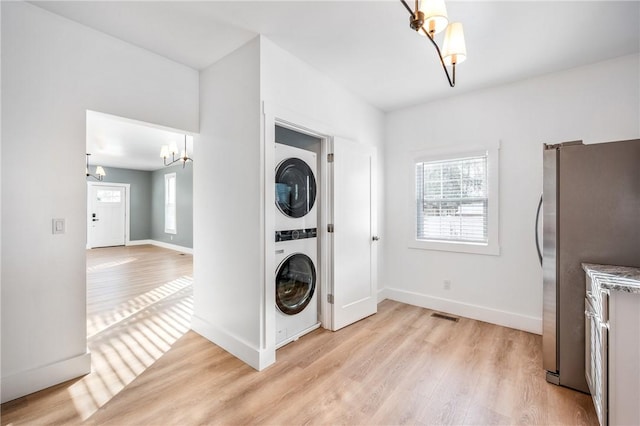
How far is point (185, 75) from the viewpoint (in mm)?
2781

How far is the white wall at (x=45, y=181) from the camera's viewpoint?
186 centimetres

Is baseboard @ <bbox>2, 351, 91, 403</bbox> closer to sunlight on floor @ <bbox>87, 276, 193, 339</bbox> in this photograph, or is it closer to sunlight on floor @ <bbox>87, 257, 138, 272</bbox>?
sunlight on floor @ <bbox>87, 276, 193, 339</bbox>

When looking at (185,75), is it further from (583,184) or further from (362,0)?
(583,184)

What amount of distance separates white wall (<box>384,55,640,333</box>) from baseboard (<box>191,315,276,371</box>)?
2254 mm

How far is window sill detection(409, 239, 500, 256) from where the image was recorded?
3180mm

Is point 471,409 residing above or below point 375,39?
below

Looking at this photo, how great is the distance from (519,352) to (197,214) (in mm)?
3340

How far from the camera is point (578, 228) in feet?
6.48

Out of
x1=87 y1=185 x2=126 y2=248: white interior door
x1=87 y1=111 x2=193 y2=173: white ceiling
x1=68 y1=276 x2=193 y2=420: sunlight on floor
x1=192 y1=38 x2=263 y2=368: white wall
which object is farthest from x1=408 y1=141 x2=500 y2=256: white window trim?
x1=87 y1=185 x2=126 y2=248: white interior door

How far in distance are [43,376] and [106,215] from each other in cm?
850

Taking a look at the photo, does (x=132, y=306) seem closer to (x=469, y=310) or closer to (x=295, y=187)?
(x=295, y=187)

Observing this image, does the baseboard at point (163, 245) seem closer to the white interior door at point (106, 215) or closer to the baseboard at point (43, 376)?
the white interior door at point (106, 215)

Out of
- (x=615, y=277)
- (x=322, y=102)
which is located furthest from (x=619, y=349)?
(x=322, y=102)

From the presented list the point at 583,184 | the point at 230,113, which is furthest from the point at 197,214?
the point at 583,184
